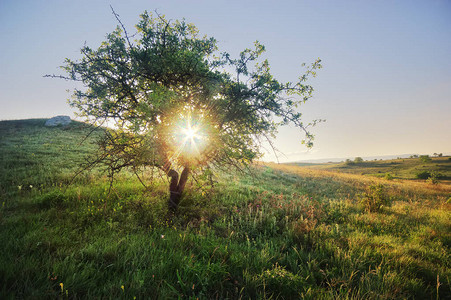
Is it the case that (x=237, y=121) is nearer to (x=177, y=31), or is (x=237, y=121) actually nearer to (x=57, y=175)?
(x=177, y=31)

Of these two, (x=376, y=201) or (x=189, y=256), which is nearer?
(x=189, y=256)

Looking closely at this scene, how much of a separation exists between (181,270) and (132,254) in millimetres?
1015

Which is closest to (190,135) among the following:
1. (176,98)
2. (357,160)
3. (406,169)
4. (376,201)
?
(176,98)

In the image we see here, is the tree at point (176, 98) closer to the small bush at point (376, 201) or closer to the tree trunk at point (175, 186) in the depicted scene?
the tree trunk at point (175, 186)

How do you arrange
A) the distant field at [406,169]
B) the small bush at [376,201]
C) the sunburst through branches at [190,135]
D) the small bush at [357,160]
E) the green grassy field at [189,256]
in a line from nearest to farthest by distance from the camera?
the green grassy field at [189,256], the sunburst through branches at [190,135], the small bush at [376,201], the distant field at [406,169], the small bush at [357,160]

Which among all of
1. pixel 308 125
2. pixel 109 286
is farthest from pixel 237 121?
pixel 109 286

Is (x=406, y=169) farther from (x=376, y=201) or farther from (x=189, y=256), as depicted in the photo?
(x=189, y=256)

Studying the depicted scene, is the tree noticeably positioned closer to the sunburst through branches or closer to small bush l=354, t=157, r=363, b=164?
the sunburst through branches

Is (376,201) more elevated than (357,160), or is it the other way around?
(357,160)

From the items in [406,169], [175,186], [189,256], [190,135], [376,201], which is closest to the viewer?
[189,256]

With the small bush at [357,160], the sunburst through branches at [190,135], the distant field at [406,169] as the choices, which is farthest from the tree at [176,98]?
the small bush at [357,160]

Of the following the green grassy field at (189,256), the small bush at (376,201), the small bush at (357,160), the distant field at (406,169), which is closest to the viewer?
the green grassy field at (189,256)

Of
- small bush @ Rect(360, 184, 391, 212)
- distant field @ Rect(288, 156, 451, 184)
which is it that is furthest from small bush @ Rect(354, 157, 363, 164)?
small bush @ Rect(360, 184, 391, 212)

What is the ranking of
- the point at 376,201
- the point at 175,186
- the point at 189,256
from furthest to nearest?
the point at 376,201, the point at 175,186, the point at 189,256
